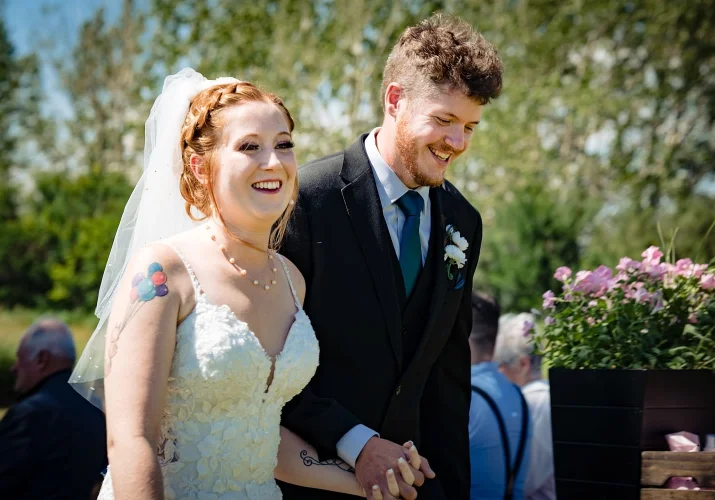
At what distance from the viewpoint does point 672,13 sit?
24.1m

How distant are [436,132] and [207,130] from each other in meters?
0.89

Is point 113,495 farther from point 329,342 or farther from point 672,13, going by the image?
point 672,13

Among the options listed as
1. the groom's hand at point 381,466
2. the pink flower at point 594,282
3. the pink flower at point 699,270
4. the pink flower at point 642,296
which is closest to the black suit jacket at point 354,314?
the groom's hand at point 381,466

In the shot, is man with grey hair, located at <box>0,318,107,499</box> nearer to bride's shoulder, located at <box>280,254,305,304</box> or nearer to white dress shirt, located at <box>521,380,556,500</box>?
white dress shirt, located at <box>521,380,556,500</box>

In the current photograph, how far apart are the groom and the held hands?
16mm

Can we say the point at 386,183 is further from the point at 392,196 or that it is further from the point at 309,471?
the point at 309,471

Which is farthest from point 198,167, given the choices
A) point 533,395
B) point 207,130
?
point 533,395

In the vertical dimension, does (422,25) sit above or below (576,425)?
above

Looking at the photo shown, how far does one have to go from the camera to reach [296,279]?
2.72m

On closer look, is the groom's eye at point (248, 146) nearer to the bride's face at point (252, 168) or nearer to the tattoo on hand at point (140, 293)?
the bride's face at point (252, 168)

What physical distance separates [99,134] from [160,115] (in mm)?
24823

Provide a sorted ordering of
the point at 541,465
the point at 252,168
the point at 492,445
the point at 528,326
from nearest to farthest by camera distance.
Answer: the point at 252,168, the point at 528,326, the point at 492,445, the point at 541,465

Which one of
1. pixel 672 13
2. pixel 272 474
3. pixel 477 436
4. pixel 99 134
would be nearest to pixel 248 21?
pixel 99 134

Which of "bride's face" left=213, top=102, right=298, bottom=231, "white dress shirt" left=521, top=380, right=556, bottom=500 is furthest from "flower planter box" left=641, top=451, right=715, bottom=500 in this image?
"bride's face" left=213, top=102, right=298, bottom=231
